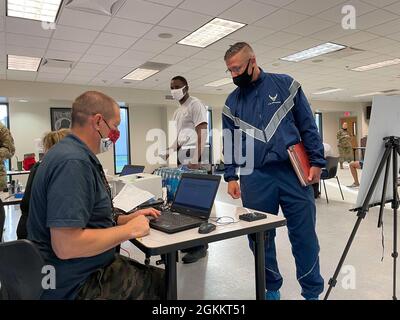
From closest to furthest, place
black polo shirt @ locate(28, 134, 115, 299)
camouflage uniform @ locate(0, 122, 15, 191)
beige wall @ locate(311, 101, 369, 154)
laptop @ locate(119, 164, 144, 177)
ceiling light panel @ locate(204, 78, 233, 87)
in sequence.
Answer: black polo shirt @ locate(28, 134, 115, 299) < laptop @ locate(119, 164, 144, 177) < camouflage uniform @ locate(0, 122, 15, 191) < ceiling light panel @ locate(204, 78, 233, 87) < beige wall @ locate(311, 101, 369, 154)

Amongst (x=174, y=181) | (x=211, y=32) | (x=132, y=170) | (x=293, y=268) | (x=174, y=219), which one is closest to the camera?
(x=174, y=219)

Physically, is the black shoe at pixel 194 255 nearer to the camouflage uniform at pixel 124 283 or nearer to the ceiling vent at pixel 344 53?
the camouflage uniform at pixel 124 283

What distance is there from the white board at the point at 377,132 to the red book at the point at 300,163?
0.96ft

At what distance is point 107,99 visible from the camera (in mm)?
1278

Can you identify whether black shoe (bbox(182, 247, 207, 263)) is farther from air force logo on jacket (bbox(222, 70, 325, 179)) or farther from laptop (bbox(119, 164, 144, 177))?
air force logo on jacket (bbox(222, 70, 325, 179))

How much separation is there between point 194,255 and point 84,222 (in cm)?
199

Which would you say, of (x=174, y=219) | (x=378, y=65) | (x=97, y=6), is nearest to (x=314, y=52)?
(x=378, y=65)

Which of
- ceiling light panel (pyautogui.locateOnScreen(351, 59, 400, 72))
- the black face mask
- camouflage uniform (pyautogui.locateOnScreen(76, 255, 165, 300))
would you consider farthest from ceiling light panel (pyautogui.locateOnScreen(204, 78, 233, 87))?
camouflage uniform (pyautogui.locateOnScreen(76, 255, 165, 300))

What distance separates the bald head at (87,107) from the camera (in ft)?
4.05

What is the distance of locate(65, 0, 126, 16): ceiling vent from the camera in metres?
3.51

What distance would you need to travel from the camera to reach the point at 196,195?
5.37ft

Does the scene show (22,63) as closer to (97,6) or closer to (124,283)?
(97,6)

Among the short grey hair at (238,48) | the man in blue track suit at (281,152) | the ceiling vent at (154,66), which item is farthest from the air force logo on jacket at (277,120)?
the ceiling vent at (154,66)

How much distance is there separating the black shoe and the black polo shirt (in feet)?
5.46
